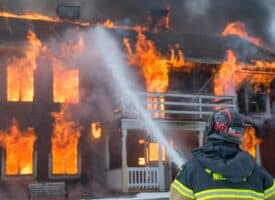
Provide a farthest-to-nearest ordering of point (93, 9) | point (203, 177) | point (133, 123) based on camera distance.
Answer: point (93, 9) < point (133, 123) < point (203, 177)

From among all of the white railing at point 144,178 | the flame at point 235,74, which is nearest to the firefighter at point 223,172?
the white railing at point 144,178

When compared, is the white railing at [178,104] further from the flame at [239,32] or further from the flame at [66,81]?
the flame at [239,32]

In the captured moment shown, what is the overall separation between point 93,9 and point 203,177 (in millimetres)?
31923

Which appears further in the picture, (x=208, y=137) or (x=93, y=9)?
(x=93, y=9)

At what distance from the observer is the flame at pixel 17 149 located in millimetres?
17984

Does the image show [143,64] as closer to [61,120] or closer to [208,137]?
[61,120]

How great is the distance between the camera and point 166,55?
20078 millimetres

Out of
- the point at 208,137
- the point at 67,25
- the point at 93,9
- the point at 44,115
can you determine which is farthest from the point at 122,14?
the point at 208,137

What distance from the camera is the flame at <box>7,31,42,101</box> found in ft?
60.6

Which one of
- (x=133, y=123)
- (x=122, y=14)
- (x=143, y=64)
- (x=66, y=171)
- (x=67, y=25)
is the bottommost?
(x=66, y=171)

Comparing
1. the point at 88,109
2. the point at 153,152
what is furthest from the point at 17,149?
the point at 153,152

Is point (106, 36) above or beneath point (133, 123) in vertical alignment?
above

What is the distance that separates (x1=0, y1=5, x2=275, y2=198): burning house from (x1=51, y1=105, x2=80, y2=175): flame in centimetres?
3

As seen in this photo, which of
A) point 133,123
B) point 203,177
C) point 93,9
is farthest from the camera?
point 93,9
